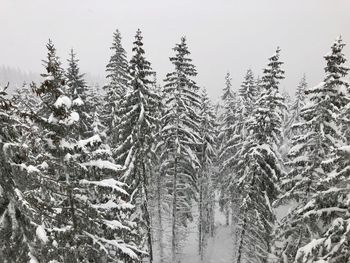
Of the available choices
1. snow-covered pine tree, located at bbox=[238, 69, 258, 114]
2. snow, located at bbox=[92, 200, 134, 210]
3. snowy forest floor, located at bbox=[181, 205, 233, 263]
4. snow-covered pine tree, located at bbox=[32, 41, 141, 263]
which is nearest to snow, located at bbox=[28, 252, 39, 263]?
snow-covered pine tree, located at bbox=[32, 41, 141, 263]

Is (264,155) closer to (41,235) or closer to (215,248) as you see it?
(41,235)

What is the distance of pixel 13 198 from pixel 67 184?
1.76 metres

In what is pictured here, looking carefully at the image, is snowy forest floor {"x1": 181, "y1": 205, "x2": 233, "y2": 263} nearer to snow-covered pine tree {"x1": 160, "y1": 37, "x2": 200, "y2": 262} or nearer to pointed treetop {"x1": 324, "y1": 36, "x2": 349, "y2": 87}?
snow-covered pine tree {"x1": 160, "y1": 37, "x2": 200, "y2": 262}

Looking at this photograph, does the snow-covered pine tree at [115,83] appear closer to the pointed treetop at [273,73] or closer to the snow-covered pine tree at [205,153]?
the snow-covered pine tree at [205,153]

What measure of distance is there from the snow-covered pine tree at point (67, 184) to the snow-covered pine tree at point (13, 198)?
1.92 feet

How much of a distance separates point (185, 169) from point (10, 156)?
67.5 ft

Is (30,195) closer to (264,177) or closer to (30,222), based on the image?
(30,222)

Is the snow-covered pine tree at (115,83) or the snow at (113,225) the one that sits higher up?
the snow-covered pine tree at (115,83)

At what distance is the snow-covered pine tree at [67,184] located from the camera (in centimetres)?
1018

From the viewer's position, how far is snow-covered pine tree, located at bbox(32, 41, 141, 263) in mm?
10180

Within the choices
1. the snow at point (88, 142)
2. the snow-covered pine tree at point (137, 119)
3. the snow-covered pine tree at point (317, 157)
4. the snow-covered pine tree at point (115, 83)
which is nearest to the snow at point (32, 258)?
the snow at point (88, 142)

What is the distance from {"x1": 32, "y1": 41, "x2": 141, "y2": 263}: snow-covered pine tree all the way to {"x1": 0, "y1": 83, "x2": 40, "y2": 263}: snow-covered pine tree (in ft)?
1.92

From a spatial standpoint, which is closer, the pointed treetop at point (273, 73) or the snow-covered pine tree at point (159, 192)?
the pointed treetop at point (273, 73)

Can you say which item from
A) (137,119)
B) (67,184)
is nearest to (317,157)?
(137,119)
